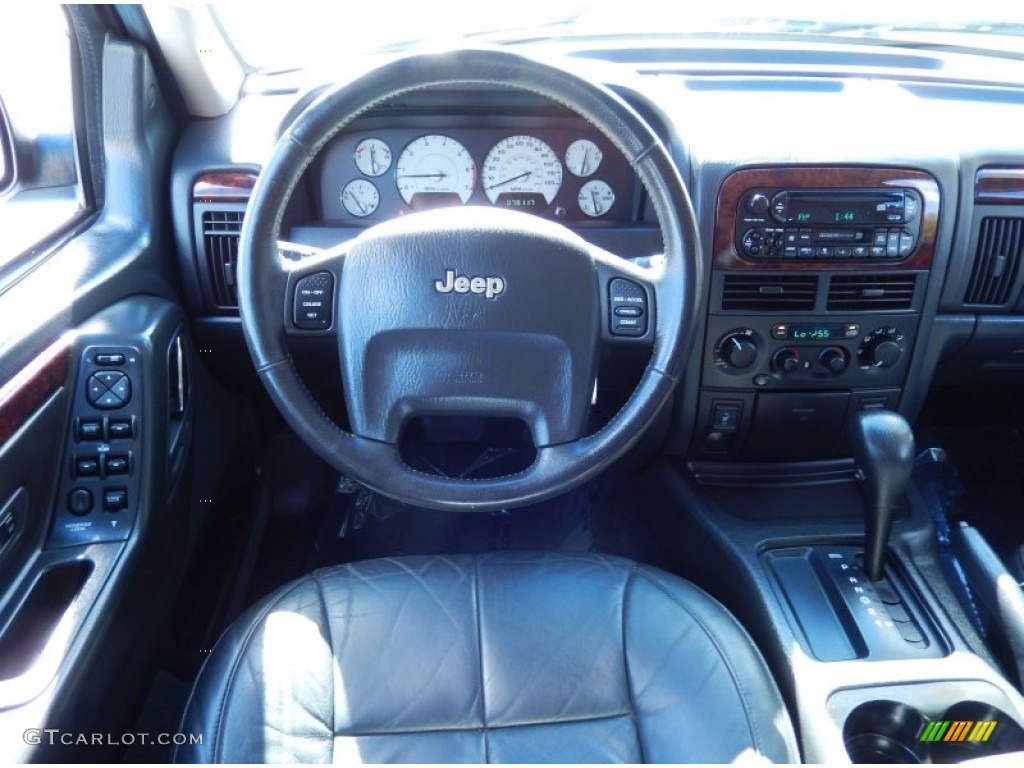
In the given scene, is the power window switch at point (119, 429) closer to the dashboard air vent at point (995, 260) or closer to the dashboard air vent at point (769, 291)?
the dashboard air vent at point (769, 291)

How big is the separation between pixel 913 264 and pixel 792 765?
947 mm

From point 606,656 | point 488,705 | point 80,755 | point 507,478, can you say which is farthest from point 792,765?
point 80,755

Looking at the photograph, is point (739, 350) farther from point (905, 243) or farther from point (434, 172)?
point (434, 172)

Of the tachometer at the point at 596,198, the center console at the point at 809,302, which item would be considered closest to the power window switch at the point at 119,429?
the tachometer at the point at 596,198

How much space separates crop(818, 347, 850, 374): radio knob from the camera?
5.54 feet

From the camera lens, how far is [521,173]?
1686mm

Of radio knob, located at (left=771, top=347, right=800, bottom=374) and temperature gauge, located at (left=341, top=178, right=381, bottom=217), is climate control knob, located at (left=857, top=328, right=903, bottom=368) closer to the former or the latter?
radio knob, located at (left=771, top=347, right=800, bottom=374)

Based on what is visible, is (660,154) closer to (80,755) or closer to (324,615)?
(324,615)

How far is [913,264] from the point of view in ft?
5.30

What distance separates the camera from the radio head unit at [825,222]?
1555mm

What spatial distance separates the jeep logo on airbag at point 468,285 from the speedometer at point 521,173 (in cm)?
47

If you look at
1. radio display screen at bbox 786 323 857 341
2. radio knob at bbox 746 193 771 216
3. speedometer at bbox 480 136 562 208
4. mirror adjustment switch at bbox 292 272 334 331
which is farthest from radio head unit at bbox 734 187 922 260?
mirror adjustment switch at bbox 292 272 334 331

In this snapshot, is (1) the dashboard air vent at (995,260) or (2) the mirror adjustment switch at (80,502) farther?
(1) the dashboard air vent at (995,260)

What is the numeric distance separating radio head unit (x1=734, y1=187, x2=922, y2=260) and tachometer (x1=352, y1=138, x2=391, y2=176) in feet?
2.19
